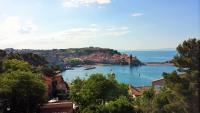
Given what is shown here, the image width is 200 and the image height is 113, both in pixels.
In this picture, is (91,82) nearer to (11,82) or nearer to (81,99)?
(81,99)

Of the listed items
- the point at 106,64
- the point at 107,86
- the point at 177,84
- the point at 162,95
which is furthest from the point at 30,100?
the point at 106,64

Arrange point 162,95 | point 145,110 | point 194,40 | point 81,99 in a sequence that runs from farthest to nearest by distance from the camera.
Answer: point 81,99 → point 145,110 → point 162,95 → point 194,40

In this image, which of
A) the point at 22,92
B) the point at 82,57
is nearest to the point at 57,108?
the point at 22,92

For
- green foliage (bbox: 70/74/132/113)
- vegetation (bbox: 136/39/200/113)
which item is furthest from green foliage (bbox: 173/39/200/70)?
green foliage (bbox: 70/74/132/113)

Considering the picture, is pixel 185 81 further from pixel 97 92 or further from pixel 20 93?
pixel 20 93

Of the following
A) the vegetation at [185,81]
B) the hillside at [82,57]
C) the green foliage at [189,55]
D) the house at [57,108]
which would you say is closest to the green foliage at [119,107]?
the vegetation at [185,81]

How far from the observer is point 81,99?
21562mm

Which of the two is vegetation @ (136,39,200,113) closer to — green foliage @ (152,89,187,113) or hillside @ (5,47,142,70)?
green foliage @ (152,89,187,113)

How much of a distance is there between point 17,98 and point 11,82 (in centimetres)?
91

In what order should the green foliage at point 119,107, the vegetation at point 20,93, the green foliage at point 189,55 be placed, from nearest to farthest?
the green foliage at point 189,55 < the green foliage at point 119,107 < the vegetation at point 20,93

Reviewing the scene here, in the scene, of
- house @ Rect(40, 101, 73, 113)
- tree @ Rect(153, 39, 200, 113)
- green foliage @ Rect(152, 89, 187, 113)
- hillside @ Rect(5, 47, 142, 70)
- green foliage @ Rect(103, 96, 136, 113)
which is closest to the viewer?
tree @ Rect(153, 39, 200, 113)

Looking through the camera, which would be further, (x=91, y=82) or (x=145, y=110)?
(x=91, y=82)

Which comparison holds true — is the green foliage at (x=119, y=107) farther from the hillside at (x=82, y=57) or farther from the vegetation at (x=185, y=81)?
the hillside at (x=82, y=57)

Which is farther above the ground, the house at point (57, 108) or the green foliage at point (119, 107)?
the green foliage at point (119, 107)
